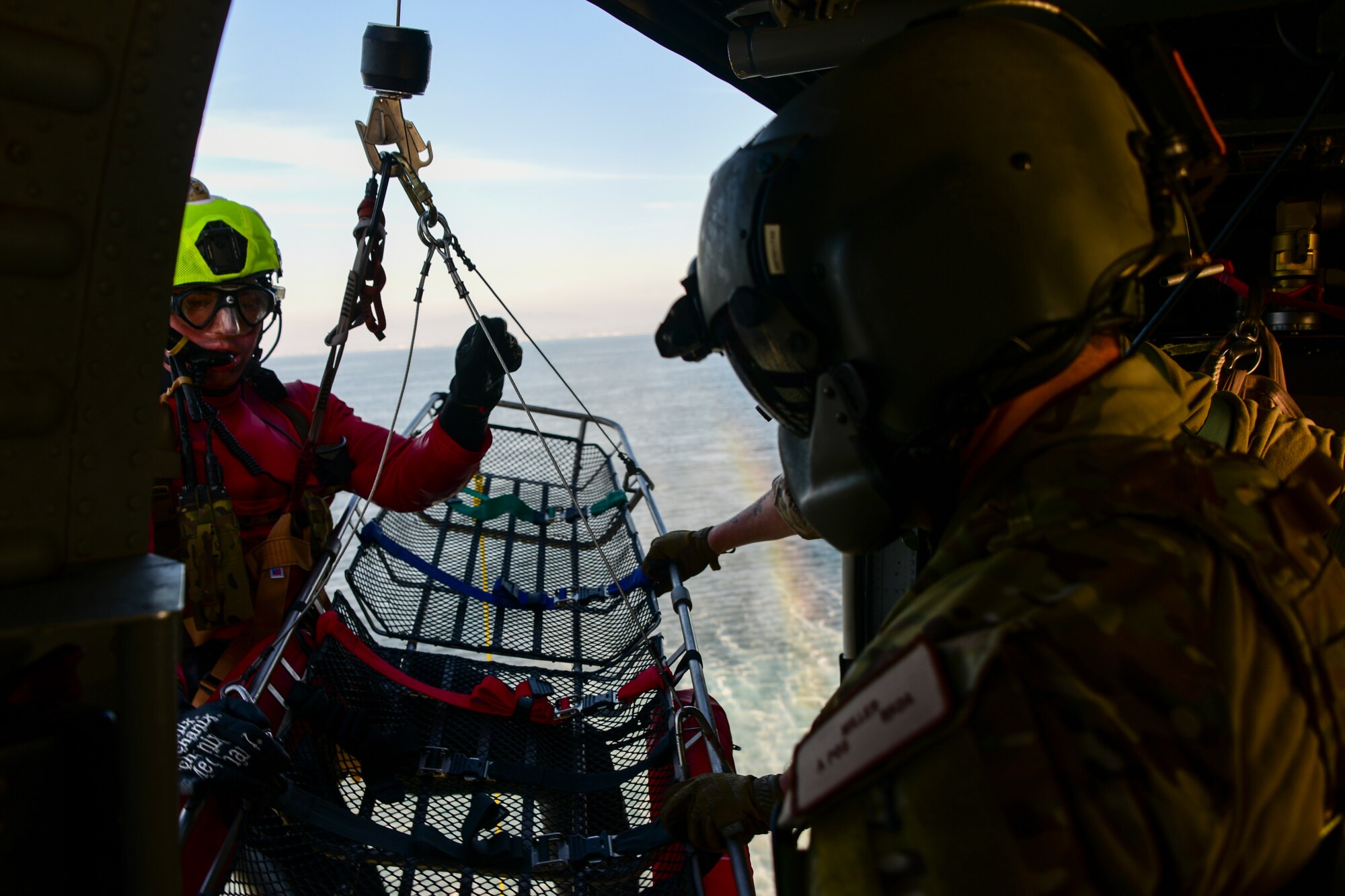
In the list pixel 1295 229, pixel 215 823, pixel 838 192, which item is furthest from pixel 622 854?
pixel 1295 229

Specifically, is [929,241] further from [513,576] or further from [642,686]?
[513,576]

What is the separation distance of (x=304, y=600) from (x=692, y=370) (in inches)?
824

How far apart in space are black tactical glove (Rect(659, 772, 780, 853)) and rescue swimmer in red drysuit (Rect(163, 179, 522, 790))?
145cm

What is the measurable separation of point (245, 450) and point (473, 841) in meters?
1.51

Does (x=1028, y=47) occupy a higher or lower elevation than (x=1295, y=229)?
lower

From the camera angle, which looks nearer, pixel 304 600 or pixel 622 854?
pixel 622 854

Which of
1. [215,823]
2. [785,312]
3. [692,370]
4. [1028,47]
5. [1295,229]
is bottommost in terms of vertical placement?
[215,823]

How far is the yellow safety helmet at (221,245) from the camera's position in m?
2.78

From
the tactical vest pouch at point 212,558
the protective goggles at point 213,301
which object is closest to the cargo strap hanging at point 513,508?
the protective goggles at point 213,301

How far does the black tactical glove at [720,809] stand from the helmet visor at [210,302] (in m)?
2.05

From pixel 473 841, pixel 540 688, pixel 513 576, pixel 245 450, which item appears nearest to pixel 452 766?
pixel 473 841

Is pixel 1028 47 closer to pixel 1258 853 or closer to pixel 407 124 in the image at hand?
pixel 1258 853

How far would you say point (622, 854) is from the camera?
7.03 feet

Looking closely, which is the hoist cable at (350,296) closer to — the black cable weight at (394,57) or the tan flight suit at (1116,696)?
the black cable weight at (394,57)
